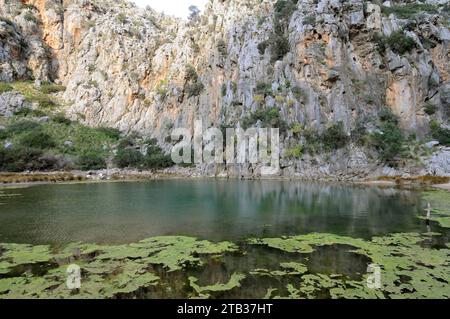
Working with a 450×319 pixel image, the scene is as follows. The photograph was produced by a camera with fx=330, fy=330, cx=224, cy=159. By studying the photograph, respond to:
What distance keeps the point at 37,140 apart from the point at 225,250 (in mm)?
68802

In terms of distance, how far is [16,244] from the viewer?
55.8 feet

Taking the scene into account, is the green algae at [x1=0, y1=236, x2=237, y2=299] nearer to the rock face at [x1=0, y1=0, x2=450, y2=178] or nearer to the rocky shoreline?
the rocky shoreline

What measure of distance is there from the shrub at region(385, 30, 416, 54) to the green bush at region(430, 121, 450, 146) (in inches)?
672

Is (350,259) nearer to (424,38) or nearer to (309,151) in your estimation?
(309,151)

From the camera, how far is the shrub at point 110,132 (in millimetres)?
82625

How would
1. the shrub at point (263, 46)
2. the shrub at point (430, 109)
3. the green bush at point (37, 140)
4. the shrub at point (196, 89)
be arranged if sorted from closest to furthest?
the shrub at point (430, 109), the green bush at point (37, 140), the shrub at point (263, 46), the shrub at point (196, 89)

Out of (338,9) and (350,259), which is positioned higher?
(338,9)

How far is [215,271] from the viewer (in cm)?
1305

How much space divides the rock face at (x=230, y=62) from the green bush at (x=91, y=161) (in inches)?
581

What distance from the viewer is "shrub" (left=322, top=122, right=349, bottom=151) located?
197 ft

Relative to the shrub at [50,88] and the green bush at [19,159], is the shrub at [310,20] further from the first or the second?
the shrub at [50,88]

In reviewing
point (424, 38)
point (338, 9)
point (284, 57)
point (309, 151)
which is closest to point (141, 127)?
point (284, 57)

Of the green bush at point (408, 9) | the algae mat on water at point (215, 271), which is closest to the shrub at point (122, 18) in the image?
the green bush at point (408, 9)
